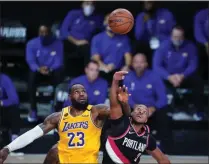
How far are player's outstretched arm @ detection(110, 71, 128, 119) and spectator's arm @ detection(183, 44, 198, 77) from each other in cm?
425

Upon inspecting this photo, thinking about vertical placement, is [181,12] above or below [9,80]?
above

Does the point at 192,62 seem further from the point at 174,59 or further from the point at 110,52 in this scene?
the point at 110,52

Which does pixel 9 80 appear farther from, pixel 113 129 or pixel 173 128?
pixel 113 129

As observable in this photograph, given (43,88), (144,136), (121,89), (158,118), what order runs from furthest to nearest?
(43,88)
(158,118)
(144,136)
(121,89)

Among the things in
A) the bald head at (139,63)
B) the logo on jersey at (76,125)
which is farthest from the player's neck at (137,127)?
the bald head at (139,63)

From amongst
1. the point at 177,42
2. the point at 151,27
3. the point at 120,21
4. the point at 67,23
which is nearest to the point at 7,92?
the point at 67,23

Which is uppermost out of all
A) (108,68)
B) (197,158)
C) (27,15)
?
(27,15)

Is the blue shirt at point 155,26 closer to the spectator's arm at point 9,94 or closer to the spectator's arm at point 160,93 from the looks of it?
the spectator's arm at point 160,93

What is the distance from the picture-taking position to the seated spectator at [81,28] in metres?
11.5

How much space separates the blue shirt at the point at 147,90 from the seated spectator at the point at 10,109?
189cm

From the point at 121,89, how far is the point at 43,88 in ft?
15.3

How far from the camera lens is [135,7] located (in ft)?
39.6

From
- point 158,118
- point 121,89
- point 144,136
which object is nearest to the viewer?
point 121,89

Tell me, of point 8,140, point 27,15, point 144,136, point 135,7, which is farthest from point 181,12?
point 144,136
